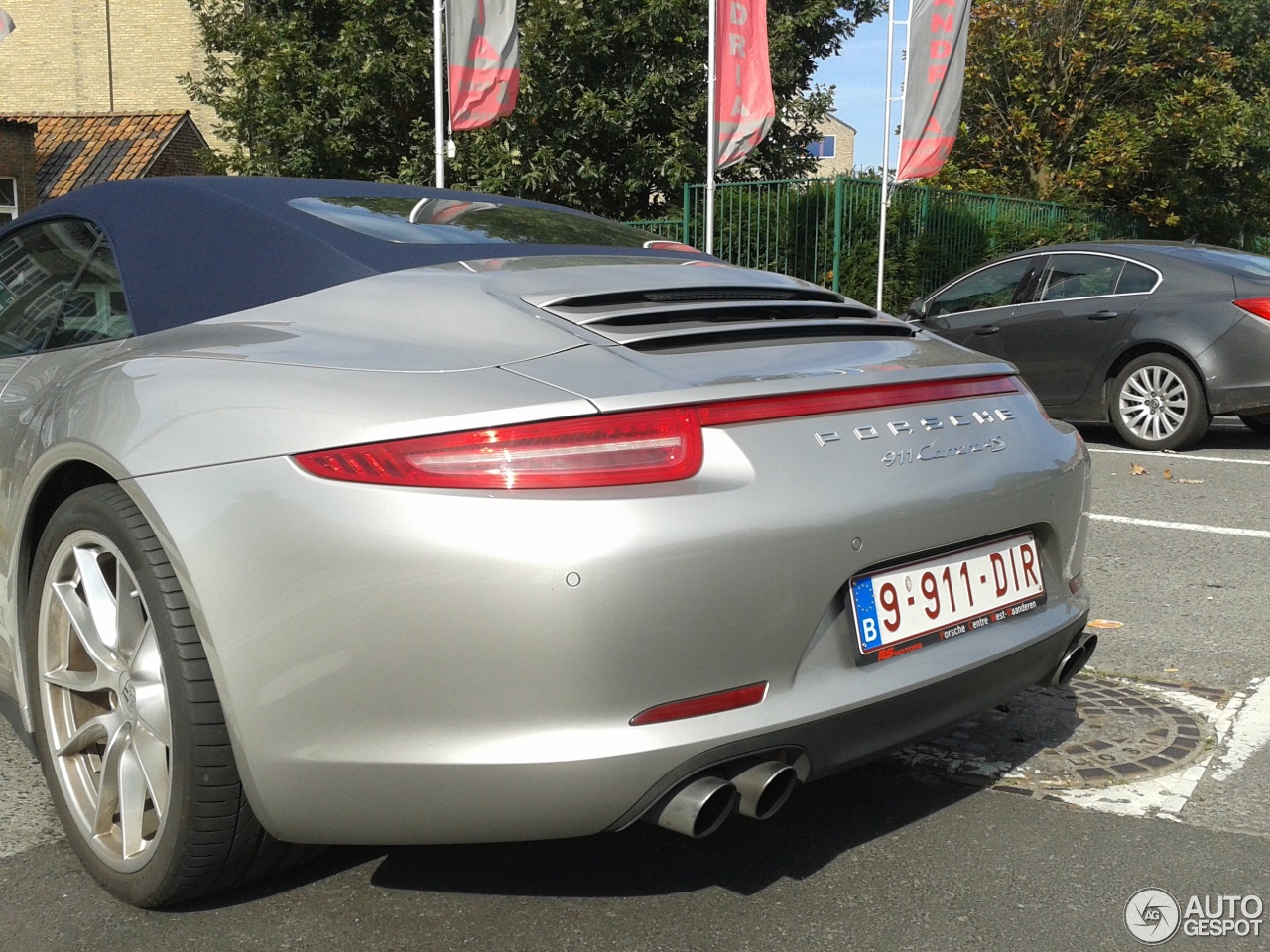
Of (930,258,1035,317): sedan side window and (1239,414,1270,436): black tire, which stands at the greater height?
(930,258,1035,317): sedan side window

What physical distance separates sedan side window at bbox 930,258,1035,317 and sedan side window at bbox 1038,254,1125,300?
0.22 meters

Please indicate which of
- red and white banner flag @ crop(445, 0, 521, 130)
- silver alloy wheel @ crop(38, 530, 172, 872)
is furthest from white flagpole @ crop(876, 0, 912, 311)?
silver alloy wheel @ crop(38, 530, 172, 872)

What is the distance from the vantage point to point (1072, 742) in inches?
131

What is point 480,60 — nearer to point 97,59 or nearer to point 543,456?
point 543,456

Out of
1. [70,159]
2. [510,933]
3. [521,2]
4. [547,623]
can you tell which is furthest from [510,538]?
[70,159]

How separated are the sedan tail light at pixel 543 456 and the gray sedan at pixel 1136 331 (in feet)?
24.6

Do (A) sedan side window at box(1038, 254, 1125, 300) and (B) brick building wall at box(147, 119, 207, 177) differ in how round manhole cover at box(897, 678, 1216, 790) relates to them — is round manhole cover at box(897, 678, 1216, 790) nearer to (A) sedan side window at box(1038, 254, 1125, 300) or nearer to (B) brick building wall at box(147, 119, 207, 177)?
(A) sedan side window at box(1038, 254, 1125, 300)

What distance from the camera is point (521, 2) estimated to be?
21.9 metres

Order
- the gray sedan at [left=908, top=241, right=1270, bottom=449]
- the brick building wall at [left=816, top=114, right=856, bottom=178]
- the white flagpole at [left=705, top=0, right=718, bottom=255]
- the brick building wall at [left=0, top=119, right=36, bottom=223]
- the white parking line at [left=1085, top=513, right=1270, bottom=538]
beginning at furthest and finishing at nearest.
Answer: the brick building wall at [left=816, top=114, right=856, bottom=178] → the brick building wall at [left=0, top=119, right=36, bottom=223] → the white flagpole at [left=705, top=0, right=718, bottom=255] → the gray sedan at [left=908, top=241, right=1270, bottom=449] → the white parking line at [left=1085, top=513, right=1270, bottom=538]

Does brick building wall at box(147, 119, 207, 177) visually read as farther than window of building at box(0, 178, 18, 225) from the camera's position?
Yes

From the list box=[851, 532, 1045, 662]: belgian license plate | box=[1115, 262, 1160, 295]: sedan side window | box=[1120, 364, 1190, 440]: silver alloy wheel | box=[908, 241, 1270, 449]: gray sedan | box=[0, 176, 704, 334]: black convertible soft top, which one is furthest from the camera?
box=[1115, 262, 1160, 295]: sedan side window

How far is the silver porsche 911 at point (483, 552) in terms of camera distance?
6.77ft

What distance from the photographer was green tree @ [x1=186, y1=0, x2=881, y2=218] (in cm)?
2128

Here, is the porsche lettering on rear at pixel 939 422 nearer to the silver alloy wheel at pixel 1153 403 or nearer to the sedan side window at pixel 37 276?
the sedan side window at pixel 37 276
